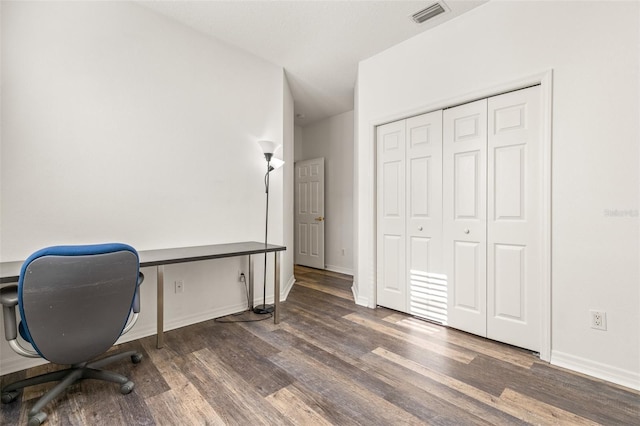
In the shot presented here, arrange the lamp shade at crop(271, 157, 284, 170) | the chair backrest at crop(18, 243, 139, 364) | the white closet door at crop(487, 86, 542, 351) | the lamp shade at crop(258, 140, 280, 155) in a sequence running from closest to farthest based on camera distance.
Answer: the chair backrest at crop(18, 243, 139, 364), the white closet door at crop(487, 86, 542, 351), the lamp shade at crop(258, 140, 280, 155), the lamp shade at crop(271, 157, 284, 170)

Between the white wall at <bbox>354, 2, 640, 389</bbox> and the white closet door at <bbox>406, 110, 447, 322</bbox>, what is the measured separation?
604 millimetres

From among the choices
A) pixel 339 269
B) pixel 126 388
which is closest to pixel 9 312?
pixel 126 388

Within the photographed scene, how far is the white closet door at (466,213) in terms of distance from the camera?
99.1 inches

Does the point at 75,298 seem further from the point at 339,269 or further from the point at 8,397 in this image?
the point at 339,269

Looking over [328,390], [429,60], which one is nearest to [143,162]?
[328,390]

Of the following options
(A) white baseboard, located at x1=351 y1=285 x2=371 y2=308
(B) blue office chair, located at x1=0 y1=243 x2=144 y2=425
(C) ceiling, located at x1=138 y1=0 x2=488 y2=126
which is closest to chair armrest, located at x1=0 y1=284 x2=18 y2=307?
(B) blue office chair, located at x1=0 y1=243 x2=144 y2=425

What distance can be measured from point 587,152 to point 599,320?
112cm

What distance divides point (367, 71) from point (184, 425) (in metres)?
3.52

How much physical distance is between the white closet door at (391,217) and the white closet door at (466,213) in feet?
1.53

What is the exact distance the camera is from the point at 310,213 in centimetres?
554

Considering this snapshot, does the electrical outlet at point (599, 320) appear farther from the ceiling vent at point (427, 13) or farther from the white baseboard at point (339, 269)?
the white baseboard at point (339, 269)

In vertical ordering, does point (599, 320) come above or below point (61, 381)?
above

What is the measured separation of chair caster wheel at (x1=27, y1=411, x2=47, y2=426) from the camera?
56.7 inches

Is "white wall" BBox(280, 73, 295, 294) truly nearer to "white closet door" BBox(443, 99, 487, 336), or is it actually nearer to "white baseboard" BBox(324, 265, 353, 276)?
"white baseboard" BBox(324, 265, 353, 276)
